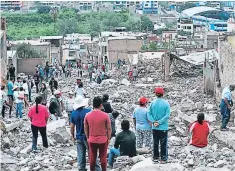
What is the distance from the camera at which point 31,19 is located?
119m

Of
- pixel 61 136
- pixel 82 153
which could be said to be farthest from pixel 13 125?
pixel 82 153

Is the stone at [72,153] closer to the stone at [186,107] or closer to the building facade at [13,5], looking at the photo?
the stone at [186,107]

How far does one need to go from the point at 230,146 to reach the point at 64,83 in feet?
61.3

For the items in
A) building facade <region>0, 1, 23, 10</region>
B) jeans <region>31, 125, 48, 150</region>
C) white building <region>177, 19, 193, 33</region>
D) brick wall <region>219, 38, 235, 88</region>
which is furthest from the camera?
building facade <region>0, 1, 23, 10</region>

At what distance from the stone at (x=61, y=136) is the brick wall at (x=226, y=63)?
6.91 meters

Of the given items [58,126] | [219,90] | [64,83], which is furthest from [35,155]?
[64,83]

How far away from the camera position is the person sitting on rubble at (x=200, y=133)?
935cm

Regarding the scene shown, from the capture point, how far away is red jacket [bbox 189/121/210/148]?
9359 mm

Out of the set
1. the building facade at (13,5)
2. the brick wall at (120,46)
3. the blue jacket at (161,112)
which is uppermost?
the blue jacket at (161,112)

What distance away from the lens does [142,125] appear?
9.52 m

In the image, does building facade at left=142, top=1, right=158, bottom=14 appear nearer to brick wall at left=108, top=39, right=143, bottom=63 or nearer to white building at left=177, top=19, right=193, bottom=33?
white building at left=177, top=19, right=193, bottom=33

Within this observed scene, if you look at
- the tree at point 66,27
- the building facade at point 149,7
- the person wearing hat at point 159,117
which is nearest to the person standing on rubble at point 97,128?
the person wearing hat at point 159,117

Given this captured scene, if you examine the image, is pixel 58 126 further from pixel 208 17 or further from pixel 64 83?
pixel 208 17

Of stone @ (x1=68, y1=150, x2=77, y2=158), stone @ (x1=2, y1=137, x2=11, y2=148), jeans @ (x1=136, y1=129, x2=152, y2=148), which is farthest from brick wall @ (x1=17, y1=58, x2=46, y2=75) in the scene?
jeans @ (x1=136, y1=129, x2=152, y2=148)
